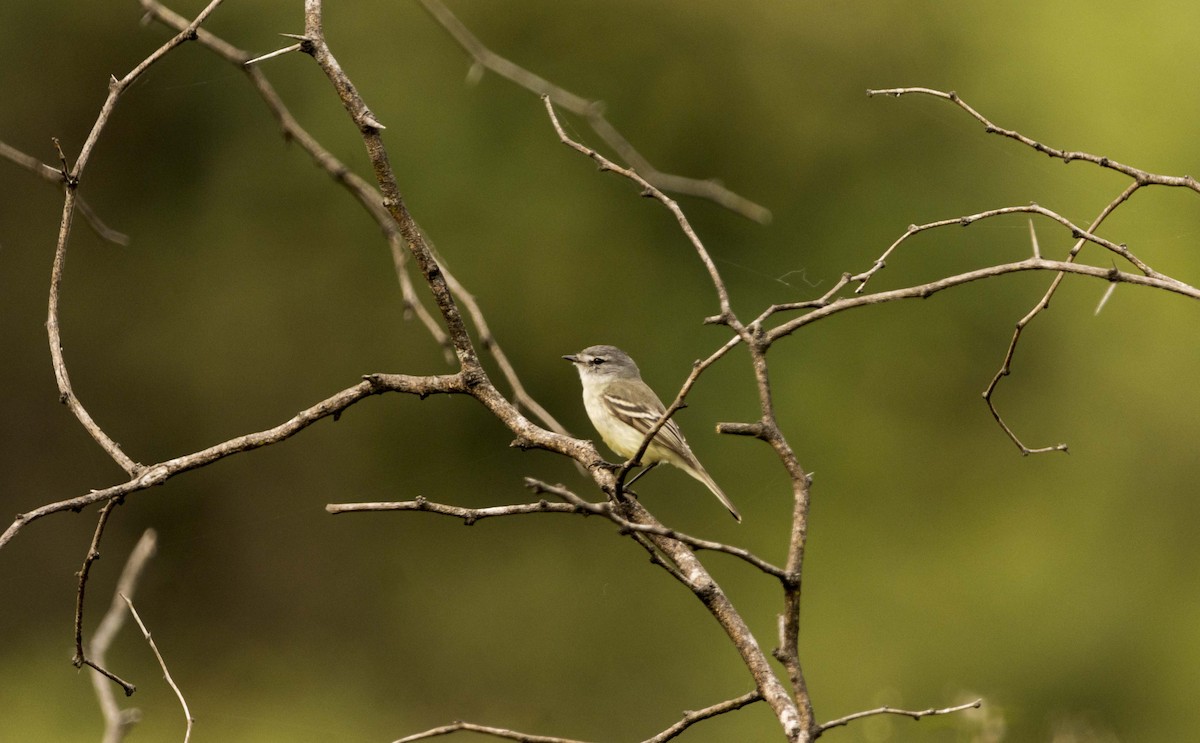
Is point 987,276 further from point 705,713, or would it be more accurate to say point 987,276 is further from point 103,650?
point 103,650

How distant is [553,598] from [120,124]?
3.90 m

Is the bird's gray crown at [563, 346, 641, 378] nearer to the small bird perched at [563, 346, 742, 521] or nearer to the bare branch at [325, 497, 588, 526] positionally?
the small bird perched at [563, 346, 742, 521]

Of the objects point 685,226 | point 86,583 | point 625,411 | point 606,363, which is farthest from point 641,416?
point 86,583

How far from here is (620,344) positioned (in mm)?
6500

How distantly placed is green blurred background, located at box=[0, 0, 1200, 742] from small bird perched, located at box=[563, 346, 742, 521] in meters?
1.96

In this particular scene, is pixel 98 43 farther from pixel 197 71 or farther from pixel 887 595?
pixel 887 595

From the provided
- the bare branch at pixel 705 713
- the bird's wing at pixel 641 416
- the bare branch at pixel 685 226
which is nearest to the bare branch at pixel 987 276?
the bare branch at pixel 685 226

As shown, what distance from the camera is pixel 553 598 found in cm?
696

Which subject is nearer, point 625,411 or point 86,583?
point 86,583

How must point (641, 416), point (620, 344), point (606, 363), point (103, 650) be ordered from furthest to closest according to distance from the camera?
point (620, 344) → point (606, 363) → point (641, 416) → point (103, 650)

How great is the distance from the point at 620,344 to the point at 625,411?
8.26 feet

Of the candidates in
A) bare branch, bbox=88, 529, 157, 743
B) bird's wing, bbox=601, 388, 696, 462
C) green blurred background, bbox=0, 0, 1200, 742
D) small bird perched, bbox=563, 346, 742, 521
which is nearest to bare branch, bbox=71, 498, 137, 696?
bare branch, bbox=88, 529, 157, 743

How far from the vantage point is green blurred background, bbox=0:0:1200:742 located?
Result: 6.05 meters

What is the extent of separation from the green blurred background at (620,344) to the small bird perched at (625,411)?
1.96 meters
